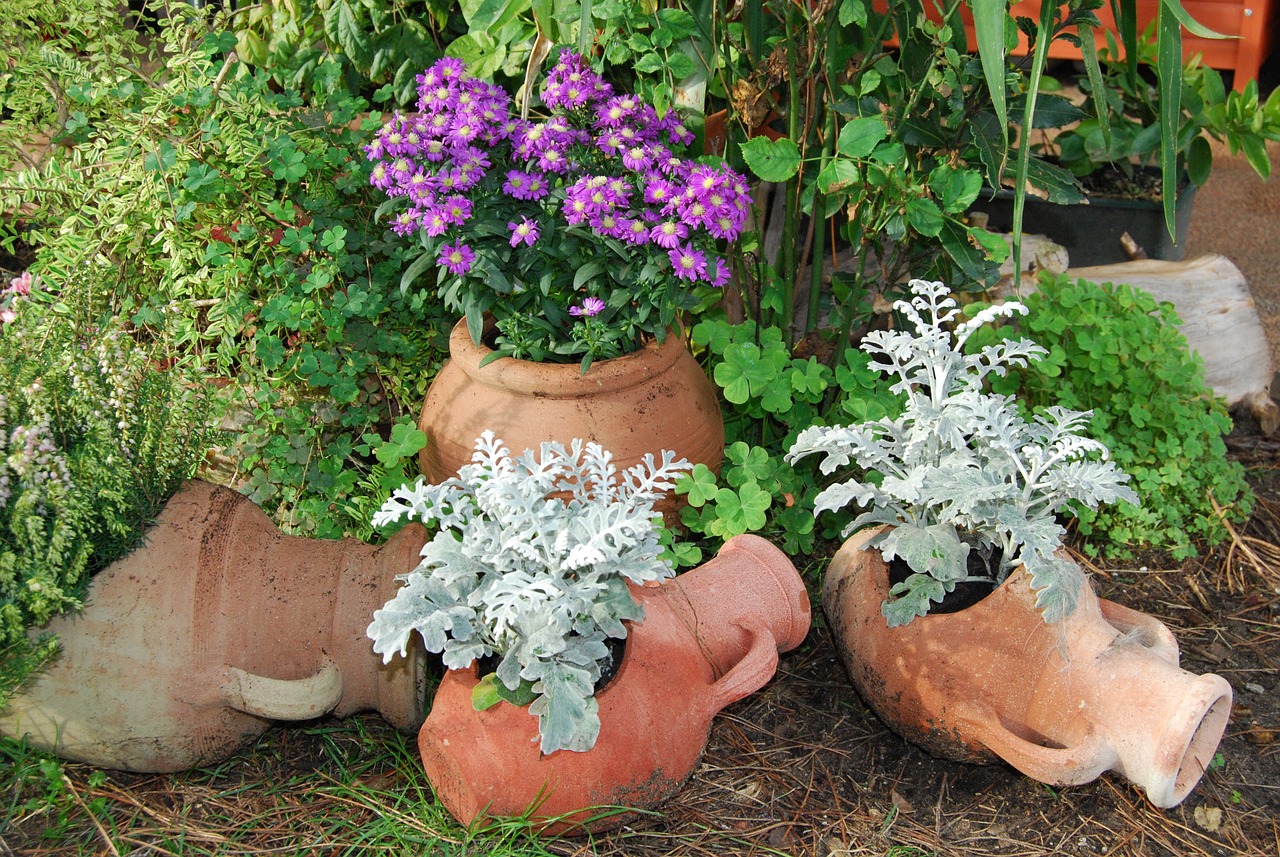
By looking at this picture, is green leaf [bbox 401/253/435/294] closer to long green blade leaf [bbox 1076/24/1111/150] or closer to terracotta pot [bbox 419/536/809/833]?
terracotta pot [bbox 419/536/809/833]

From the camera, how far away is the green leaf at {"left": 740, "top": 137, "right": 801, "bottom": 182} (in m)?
2.09

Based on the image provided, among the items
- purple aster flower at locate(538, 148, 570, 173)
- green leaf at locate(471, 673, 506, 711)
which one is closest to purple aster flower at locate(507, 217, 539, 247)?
purple aster flower at locate(538, 148, 570, 173)

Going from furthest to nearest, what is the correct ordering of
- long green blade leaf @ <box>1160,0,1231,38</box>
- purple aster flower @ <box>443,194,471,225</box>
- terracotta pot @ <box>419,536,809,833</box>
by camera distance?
purple aster flower @ <box>443,194,471,225</box> < terracotta pot @ <box>419,536,809,833</box> < long green blade leaf @ <box>1160,0,1231,38</box>

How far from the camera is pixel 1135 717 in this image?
1671 millimetres

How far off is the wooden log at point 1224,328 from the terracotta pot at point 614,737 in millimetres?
1918

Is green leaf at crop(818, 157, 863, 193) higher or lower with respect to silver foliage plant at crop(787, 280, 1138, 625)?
higher

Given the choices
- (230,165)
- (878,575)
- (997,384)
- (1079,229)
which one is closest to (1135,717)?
(878,575)

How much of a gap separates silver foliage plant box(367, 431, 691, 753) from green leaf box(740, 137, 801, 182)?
0.70 meters

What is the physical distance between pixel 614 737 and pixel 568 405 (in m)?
0.67

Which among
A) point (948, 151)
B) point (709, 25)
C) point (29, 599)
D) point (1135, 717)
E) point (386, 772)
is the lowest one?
point (386, 772)

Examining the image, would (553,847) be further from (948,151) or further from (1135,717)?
(948,151)

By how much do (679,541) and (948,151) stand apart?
101cm

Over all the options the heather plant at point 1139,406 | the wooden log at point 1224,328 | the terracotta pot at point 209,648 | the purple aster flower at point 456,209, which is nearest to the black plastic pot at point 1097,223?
the wooden log at point 1224,328

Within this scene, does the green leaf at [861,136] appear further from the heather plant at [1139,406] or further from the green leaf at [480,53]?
the green leaf at [480,53]
